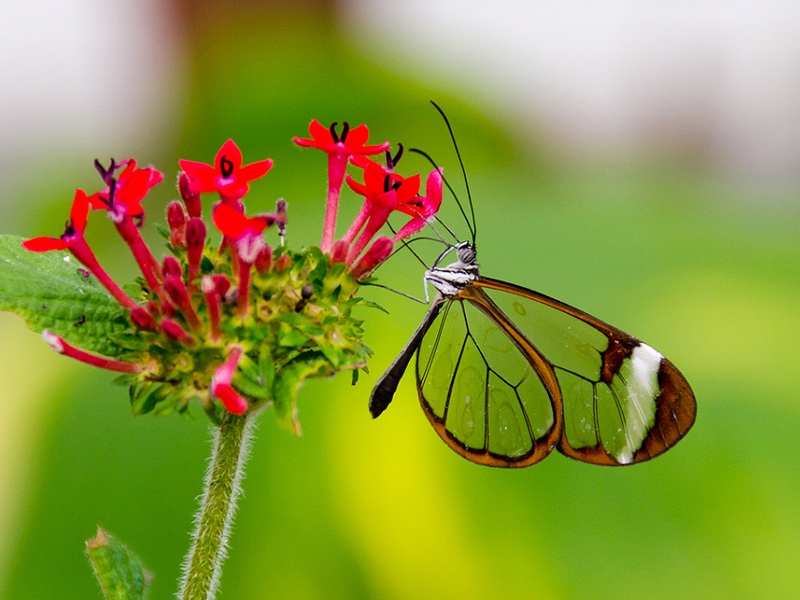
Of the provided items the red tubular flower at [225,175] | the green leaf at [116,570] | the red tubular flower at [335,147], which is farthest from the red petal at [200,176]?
the green leaf at [116,570]

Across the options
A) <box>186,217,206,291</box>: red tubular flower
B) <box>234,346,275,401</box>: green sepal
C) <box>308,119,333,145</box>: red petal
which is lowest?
<box>234,346,275,401</box>: green sepal

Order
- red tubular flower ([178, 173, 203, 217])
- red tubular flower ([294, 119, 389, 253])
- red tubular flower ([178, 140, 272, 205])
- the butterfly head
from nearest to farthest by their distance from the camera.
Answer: red tubular flower ([178, 140, 272, 205])
red tubular flower ([178, 173, 203, 217])
red tubular flower ([294, 119, 389, 253])
the butterfly head

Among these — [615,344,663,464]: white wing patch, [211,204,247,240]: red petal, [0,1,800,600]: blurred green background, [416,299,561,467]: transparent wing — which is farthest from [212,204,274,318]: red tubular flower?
[0,1,800,600]: blurred green background

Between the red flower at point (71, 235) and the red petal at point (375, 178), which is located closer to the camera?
the red flower at point (71, 235)

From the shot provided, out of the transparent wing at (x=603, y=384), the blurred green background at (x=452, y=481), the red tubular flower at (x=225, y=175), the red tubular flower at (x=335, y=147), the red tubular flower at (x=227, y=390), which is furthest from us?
the blurred green background at (x=452, y=481)

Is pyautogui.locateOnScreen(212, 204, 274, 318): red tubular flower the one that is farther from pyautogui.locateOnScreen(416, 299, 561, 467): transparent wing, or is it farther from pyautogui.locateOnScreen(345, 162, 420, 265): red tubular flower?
pyautogui.locateOnScreen(416, 299, 561, 467): transparent wing

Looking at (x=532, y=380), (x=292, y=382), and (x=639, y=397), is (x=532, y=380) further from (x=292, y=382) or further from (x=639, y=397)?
(x=292, y=382)

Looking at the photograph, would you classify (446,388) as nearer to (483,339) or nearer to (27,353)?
(483,339)

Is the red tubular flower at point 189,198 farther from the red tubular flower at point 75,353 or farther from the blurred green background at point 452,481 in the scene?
the blurred green background at point 452,481
